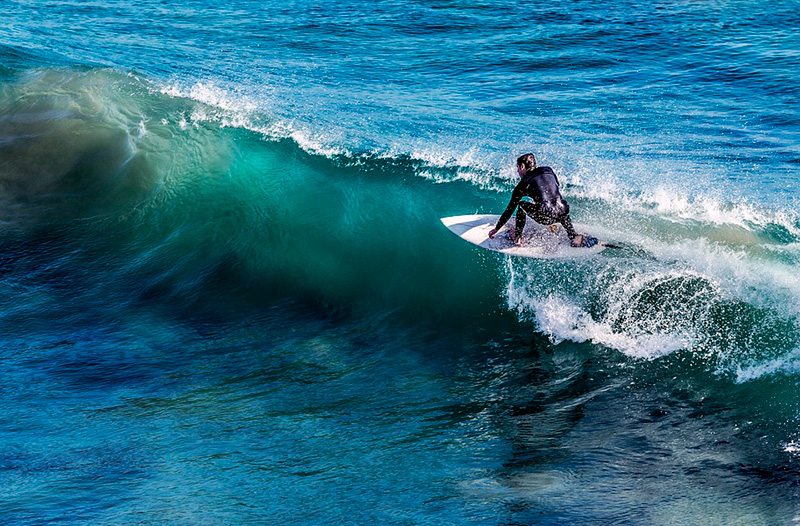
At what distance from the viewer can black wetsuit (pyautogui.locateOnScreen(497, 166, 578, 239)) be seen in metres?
11.0

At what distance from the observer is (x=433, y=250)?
12867 mm

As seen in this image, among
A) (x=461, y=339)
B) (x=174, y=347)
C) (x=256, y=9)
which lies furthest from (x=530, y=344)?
(x=256, y=9)

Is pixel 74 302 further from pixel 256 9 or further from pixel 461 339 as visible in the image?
pixel 256 9

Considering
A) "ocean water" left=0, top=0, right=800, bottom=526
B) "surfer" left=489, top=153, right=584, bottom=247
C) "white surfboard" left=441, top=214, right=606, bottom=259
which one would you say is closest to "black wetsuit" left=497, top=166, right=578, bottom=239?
"surfer" left=489, top=153, right=584, bottom=247

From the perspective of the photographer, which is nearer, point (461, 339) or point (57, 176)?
point (461, 339)

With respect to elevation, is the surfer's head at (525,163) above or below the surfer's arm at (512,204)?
above

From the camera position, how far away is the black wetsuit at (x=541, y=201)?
10992 millimetres

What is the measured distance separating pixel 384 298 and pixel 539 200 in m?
2.67

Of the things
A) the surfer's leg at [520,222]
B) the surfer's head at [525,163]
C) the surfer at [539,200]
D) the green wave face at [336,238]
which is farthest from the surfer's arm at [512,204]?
the green wave face at [336,238]

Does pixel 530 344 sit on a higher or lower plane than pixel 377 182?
lower

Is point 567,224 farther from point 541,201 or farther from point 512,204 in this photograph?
point 512,204

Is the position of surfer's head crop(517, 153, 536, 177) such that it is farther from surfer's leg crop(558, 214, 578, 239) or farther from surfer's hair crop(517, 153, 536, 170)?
surfer's leg crop(558, 214, 578, 239)

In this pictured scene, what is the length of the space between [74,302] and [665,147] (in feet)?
38.9

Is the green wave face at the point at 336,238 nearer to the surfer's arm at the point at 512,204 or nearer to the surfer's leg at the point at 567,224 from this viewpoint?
the surfer's leg at the point at 567,224
